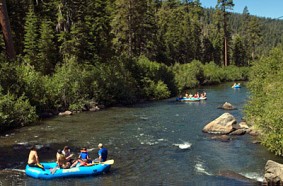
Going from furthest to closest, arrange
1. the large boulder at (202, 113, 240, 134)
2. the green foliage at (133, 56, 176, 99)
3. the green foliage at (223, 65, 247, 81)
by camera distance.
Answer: the green foliage at (223, 65, 247, 81)
the green foliage at (133, 56, 176, 99)
the large boulder at (202, 113, 240, 134)

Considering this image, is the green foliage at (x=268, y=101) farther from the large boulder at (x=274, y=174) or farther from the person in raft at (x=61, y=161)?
the person in raft at (x=61, y=161)

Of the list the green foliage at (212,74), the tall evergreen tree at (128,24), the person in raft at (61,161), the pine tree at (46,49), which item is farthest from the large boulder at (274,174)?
the green foliage at (212,74)

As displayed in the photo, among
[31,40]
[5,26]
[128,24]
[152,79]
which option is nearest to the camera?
[5,26]

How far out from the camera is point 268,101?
20797mm

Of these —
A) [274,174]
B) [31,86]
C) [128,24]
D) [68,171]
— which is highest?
[128,24]

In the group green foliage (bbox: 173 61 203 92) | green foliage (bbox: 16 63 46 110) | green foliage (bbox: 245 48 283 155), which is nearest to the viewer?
green foliage (bbox: 245 48 283 155)

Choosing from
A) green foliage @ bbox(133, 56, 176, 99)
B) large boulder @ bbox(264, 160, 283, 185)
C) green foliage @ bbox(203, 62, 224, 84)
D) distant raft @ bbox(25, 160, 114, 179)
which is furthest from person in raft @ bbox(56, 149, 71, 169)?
green foliage @ bbox(203, 62, 224, 84)

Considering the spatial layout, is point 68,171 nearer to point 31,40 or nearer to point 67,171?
point 67,171

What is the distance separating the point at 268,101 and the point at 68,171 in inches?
494

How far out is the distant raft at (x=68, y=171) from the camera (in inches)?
610

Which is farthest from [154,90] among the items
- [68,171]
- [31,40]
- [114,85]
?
[68,171]

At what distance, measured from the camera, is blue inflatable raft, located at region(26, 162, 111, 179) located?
15477mm

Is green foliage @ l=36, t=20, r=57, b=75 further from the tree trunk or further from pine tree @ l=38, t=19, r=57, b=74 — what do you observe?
the tree trunk

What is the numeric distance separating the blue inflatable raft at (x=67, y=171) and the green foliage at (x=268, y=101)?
8720 mm
